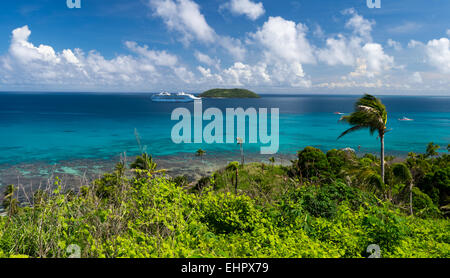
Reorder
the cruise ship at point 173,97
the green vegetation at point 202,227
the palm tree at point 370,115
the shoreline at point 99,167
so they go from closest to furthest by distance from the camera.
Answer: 1. the green vegetation at point 202,227
2. the palm tree at point 370,115
3. the shoreline at point 99,167
4. the cruise ship at point 173,97

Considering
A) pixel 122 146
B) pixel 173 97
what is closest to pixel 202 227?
pixel 122 146

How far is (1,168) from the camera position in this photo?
31078 mm

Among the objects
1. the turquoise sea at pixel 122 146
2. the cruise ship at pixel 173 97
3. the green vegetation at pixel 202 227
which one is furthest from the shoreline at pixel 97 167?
the cruise ship at pixel 173 97

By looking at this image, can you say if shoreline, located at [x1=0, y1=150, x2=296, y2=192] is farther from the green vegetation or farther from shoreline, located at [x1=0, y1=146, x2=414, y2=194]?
the green vegetation

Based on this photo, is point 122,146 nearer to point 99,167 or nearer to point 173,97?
point 99,167

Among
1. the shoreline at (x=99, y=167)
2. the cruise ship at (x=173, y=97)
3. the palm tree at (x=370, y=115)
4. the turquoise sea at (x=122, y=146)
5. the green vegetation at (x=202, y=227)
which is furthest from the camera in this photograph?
the cruise ship at (x=173, y=97)

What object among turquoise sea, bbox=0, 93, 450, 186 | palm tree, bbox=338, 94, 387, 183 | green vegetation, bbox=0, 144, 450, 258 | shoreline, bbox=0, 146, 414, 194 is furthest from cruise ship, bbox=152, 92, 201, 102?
green vegetation, bbox=0, 144, 450, 258

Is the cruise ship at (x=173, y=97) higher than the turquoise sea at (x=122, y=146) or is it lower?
higher

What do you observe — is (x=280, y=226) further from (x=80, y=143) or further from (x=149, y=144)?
(x=80, y=143)

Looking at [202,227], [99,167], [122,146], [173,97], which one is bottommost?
[99,167]

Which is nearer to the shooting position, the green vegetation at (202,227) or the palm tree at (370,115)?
the green vegetation at (202,227)

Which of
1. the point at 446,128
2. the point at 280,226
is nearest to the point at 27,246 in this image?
the point at 280,226

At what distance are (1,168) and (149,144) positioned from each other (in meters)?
20.3

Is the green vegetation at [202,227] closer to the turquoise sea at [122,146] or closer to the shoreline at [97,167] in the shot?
the shoreline at [97,167]
